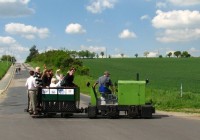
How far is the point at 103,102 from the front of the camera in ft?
60.3

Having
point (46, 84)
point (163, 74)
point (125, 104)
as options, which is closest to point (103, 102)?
point (125, 104)

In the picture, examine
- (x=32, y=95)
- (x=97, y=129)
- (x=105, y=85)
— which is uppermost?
(x=105, y=85)

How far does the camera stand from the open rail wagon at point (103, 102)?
17938 millimetres

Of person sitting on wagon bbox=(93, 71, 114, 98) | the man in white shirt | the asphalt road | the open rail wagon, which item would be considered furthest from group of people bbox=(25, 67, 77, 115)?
person sitting on wagon bbox=(93, 71, 114, 98)

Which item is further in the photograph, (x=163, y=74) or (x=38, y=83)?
(x=163, y=74)

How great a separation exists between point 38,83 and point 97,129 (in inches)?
213

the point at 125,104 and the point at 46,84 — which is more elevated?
the point at 46,84

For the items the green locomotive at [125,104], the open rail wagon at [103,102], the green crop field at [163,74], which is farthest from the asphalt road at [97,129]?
the green crop field at [163,74]

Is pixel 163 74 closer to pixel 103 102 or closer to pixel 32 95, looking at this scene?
pixel 103 102

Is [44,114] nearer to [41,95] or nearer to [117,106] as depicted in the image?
[41,95]

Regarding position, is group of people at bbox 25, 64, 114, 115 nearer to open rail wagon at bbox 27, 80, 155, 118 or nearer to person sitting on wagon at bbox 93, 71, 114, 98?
person sitting on wagon at bbox 93, 71, 114, 98

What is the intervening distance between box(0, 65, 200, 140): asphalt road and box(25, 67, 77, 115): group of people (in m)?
0.69

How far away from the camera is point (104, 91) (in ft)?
60.5

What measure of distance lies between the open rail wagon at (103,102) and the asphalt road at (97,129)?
0.60 metres
